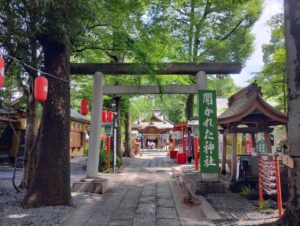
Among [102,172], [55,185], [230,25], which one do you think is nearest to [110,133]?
[102,172]

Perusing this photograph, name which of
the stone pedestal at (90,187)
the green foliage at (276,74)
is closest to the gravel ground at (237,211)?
the stone pedestal at (90,187)

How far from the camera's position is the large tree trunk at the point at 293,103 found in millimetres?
4824

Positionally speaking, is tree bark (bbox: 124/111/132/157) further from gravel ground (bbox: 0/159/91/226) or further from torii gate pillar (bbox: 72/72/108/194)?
gravel ground (bbox: 0/159/91/226)

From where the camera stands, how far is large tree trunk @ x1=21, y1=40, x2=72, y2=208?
24.2ft

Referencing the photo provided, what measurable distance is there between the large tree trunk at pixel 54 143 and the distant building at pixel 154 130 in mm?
31165

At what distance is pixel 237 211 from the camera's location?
721cm

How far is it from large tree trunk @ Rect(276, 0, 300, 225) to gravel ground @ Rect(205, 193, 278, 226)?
1.33m

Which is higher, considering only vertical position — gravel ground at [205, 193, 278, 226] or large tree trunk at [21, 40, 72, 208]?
large tree trunk at [21, 40, 72, 208]

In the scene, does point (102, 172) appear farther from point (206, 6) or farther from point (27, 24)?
point (206, 6)

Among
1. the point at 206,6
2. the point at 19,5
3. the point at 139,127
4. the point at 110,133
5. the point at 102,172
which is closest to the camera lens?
the point at 19,5

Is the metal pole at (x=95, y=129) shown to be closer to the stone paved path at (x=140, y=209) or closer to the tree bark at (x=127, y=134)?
the stone paved path at (x=140, y=209)

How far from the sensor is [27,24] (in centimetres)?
739

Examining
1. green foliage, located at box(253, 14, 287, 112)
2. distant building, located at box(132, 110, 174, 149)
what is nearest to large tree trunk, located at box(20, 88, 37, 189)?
green foliage, located at box(253, 14, 287, 112)

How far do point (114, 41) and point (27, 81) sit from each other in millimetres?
3326
